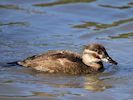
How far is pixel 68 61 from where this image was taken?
13.9 m

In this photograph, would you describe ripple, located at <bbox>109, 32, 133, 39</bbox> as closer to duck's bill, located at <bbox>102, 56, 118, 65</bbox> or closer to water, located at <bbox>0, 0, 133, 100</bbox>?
water, located at <bbox>0, 0, 133, 100</bbox>

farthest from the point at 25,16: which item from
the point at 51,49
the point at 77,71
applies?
the point at 77,71

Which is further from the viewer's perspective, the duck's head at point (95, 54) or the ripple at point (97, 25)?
the ripple at point (97, 25)

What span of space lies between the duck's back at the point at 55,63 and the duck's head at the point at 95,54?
0.78 ft

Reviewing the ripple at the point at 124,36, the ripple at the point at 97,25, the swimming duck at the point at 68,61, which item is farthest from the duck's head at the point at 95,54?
the ripple at the point at 97,25

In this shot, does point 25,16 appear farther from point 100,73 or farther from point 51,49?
point 100,73

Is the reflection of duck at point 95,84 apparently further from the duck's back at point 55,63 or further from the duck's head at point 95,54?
the duck's head at point 95,54

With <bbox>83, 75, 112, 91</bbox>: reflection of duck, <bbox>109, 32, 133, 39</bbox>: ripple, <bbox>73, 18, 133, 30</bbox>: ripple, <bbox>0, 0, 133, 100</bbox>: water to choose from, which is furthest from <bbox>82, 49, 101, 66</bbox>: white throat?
<bbox>73, 18, 133, 30</bbox>: ripple

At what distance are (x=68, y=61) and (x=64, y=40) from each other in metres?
2.18

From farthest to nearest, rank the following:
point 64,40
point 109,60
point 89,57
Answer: point 64,40 → point 89,57 → point 109,60

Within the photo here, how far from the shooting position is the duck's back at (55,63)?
1382 cm

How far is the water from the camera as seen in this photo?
484 inches

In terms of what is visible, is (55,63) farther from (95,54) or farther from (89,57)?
(95,54)

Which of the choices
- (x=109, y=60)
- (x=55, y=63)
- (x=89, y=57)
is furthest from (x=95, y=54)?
(x=55, y=63)
